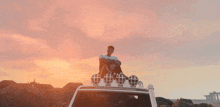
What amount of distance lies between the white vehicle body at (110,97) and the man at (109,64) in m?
0.71

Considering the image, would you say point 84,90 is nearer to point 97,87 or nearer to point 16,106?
point 97,87

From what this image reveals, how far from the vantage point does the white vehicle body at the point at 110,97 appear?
14.3 ft

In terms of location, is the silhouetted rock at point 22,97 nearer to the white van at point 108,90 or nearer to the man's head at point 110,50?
the man's head at point 110,50

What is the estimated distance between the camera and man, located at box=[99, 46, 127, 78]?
18.6 ft

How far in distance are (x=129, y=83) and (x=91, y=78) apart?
973 mm

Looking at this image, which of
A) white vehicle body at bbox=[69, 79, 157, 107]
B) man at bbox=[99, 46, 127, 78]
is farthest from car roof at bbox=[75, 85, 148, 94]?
man at bbox=[99, 46, 127, 78]

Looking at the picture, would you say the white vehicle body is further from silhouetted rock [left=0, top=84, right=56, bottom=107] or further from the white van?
silhouetted rock [left=0, top=84, right=56, bottom=107]

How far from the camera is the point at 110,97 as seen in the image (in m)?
5.70

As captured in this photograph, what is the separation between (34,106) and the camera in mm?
21172

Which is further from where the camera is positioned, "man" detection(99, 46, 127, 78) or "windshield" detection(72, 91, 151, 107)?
"man" detection(99, 46, 127, 78)

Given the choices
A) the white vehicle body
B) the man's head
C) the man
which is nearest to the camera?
the white vehicle body

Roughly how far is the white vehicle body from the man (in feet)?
2.32

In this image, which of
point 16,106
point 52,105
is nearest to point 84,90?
point 16,106

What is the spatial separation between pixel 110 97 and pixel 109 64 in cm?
99
